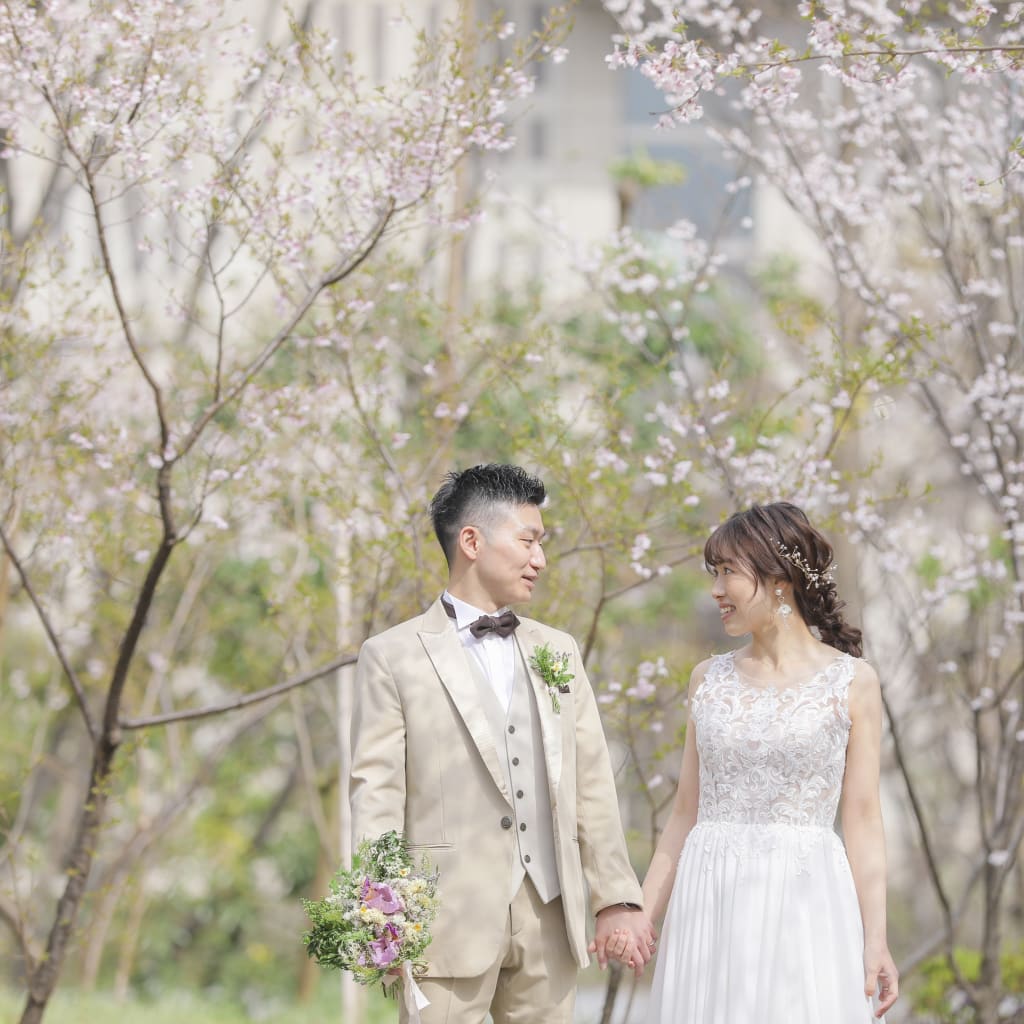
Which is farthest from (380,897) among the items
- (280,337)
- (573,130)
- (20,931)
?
(573,130)

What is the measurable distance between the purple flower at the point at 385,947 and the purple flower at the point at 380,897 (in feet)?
0.12

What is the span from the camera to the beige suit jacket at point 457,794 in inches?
125

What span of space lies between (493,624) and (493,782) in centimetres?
35

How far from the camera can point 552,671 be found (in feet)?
10.9

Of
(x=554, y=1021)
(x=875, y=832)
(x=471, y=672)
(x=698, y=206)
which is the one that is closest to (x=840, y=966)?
(x=875, y=832)

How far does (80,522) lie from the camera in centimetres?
518

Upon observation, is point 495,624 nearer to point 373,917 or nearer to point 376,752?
point 376,752

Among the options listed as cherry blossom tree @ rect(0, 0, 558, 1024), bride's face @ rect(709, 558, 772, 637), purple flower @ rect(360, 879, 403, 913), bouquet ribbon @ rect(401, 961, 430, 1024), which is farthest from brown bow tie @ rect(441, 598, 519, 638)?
cherry blossom tree @ rect(0, 0, 558, 1024)

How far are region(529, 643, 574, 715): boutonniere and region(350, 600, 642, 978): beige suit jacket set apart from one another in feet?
0.06

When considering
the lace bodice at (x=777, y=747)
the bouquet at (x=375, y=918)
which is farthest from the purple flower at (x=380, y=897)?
the lace bodice at (x=777, y=747)

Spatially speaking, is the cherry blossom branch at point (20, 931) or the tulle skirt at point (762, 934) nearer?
the tulle skirt at point (762, 934)

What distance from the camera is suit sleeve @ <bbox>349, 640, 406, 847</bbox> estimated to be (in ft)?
10.3

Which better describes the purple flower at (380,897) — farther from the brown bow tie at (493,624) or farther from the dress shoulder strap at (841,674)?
the dress shoulder strap at (841,674)

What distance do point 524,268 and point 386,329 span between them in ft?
14.6
